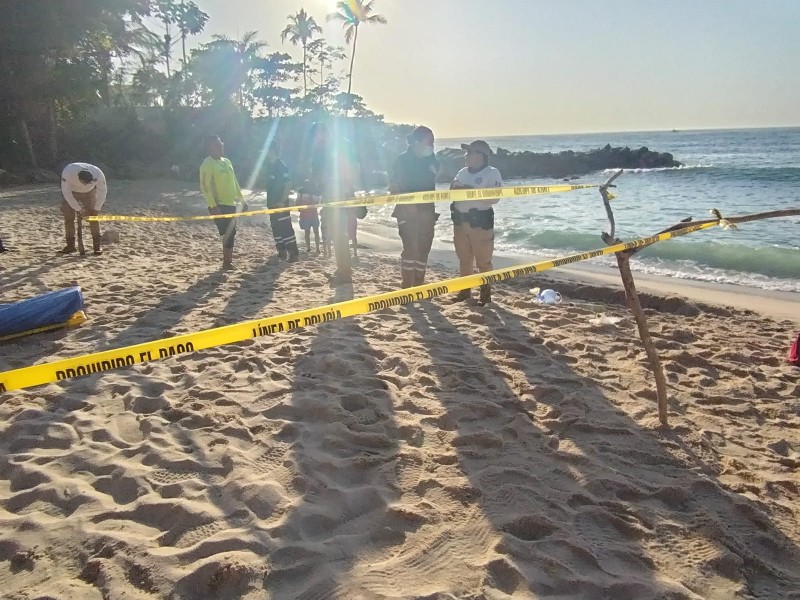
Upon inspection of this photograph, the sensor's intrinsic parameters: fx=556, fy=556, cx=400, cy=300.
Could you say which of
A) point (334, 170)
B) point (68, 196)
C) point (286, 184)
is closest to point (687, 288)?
point (334, 170)

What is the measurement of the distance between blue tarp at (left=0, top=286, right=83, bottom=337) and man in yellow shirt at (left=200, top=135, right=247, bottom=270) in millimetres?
2748

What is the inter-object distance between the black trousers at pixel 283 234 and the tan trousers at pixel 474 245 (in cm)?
336

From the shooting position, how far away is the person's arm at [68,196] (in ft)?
25.7

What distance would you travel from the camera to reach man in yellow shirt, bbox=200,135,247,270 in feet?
23.3

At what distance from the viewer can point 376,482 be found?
8.70 feet

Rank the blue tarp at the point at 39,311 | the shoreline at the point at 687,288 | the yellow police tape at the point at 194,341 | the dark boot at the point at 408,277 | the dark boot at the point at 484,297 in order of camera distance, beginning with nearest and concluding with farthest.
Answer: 1. the yellow police tape at the point at 194,341
2. the blue tarp at the point at 39,311
3. the dark boot at the point at 484,297
4. the dark boot at the point at 408,277
5. the shoreline at the point at 687,288

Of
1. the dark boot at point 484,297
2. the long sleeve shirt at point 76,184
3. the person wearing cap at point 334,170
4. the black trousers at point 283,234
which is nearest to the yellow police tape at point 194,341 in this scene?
the dark boot at point 484,297

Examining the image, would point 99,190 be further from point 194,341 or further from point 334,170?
point 194,341

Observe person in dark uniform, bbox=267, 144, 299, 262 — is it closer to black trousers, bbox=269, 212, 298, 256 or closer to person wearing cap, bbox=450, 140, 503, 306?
black trousers, bbox=269, 212, 298, 256

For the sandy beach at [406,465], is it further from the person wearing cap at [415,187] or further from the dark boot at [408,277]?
the person wearing cap at [415,187]

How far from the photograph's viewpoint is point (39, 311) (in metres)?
4.58

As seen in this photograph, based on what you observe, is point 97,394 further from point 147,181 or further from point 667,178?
point 667,178

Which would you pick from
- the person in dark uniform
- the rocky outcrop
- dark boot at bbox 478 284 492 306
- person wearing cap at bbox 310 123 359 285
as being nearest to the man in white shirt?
the person in dark uniform

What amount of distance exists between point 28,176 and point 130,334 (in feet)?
71.6
